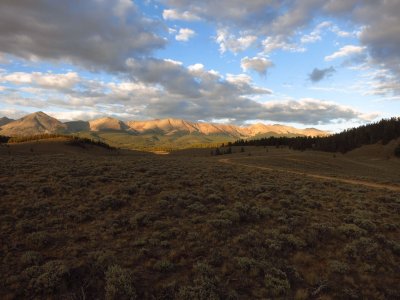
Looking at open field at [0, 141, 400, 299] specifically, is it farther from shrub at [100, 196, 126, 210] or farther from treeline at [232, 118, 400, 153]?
treeline at [232, 118, 400, 153]

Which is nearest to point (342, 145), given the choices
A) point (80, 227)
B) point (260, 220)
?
point (260, 220)

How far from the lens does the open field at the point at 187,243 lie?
9758mm

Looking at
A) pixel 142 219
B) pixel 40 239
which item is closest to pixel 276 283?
pixel 142 219

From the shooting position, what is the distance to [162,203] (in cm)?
1806

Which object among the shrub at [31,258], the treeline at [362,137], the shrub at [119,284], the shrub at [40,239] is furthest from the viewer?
the treeline at [362,137]

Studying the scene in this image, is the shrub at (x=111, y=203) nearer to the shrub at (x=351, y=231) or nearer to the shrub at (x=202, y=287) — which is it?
the shrub at (x=202, y=287)

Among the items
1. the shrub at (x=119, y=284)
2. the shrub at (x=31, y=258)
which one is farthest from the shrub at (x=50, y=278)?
the shrub at (x=119, y=284)

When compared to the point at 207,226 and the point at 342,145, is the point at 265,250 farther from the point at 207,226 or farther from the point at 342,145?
the point at 342,145

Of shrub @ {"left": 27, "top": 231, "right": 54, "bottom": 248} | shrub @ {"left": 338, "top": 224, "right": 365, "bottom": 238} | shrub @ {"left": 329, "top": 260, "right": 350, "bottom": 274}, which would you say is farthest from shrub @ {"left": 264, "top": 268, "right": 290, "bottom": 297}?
shrub @ {"left": 27, "top": 231, "right": 54, "bottom": 248}

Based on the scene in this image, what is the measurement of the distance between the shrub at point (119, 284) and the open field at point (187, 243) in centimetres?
3

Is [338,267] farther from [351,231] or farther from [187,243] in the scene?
[187,243]

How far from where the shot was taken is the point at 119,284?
30.9 ft

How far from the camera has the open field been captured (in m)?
9.76

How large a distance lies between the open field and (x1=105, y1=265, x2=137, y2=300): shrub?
0.11 feet
